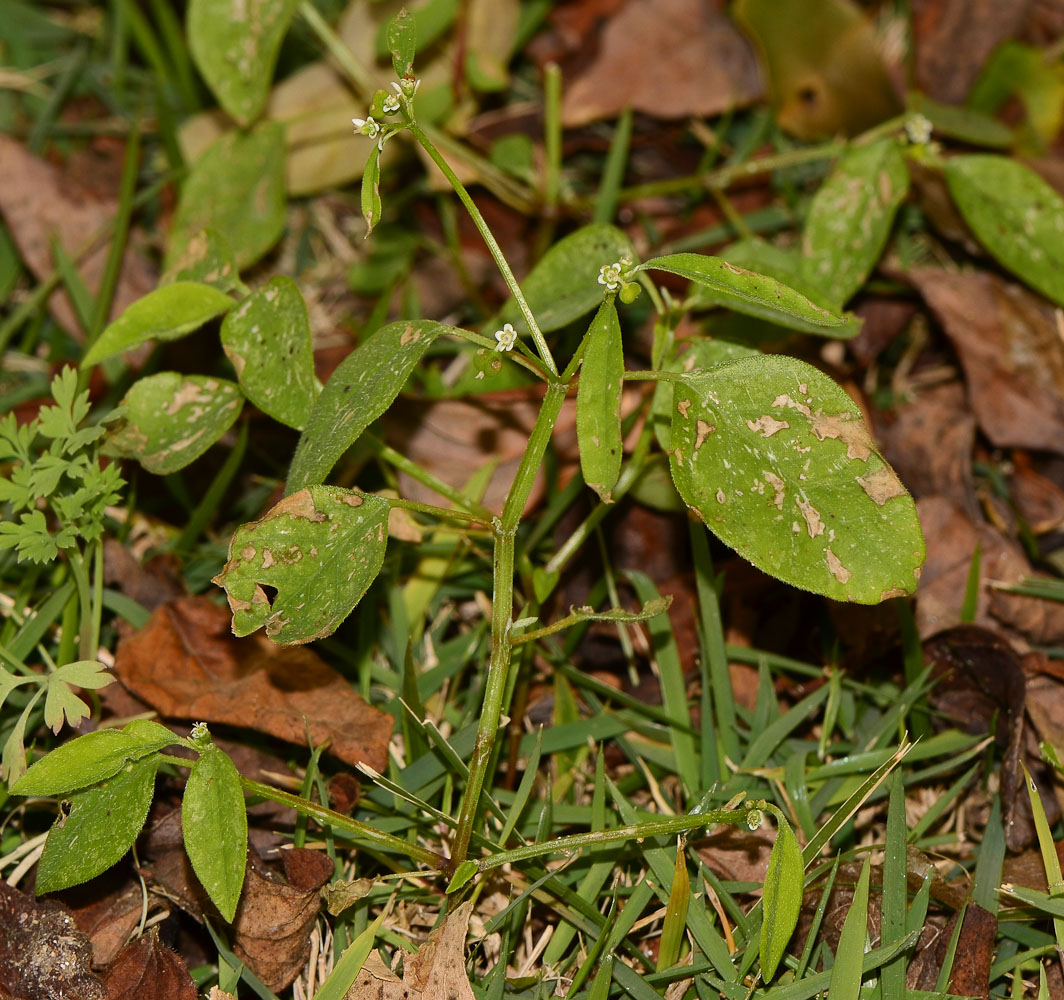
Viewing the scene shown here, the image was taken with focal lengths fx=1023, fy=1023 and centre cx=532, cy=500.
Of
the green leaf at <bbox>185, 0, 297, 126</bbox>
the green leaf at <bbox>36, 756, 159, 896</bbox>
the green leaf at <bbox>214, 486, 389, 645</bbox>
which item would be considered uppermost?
the green leaf at <bbox>185, 0, 297, 126</bbox>

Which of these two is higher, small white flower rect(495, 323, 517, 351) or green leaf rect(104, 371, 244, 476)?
small white flower rect(495, 323, 517, 351)

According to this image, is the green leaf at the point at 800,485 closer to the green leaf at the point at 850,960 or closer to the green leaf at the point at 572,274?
the green leaf at the point at 572,274

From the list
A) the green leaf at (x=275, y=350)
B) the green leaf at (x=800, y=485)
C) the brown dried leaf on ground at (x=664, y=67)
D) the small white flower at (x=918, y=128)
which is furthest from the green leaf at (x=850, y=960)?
the brown dried leaf on ground at (x=664, y=67)

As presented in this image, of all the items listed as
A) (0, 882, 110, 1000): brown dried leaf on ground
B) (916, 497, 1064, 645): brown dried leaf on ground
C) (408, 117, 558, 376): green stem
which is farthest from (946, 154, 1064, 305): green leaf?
(0, 882, 110, 1000): brown dried leaf on ground

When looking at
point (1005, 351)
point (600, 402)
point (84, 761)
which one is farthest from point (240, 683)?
point (1005, 351)

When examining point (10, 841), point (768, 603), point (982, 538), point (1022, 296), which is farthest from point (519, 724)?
point (1022, 296)

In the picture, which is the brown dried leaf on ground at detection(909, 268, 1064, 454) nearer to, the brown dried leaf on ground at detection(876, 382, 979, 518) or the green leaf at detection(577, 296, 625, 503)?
the brown dried leaf on ground at detection(876, 382, 979, 518)

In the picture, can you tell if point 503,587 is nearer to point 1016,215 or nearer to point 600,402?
point 600,402
